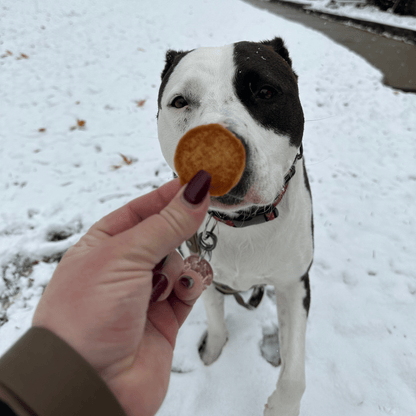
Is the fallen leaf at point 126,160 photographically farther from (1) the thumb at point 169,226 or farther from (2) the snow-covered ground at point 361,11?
(2) the snow-covered ground at point 361,11

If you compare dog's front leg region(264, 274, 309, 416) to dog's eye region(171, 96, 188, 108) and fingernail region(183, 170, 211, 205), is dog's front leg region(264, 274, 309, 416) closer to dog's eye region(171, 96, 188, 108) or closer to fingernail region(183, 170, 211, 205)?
fingernail region(183, 170, 211, 205)

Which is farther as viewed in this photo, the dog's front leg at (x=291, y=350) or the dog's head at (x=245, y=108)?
the dog's front leg at (x=291, y=350)

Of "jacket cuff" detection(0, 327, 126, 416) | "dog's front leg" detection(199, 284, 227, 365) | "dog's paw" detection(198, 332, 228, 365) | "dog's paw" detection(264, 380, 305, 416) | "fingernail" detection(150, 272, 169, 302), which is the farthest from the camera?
"dog's paw" detection(198, 332, 228, 365)

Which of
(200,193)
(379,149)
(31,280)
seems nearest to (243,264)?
(200,193)

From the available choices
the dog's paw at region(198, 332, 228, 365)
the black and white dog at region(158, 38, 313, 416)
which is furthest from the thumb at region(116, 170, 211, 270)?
the dog's paw at region(198, 332, 228, 365)

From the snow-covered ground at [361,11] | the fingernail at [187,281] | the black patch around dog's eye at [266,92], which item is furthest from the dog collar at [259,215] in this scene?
the snow-covered ground at [361,11]

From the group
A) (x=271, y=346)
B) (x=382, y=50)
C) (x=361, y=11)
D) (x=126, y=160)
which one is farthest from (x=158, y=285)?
(x=361, y=11)

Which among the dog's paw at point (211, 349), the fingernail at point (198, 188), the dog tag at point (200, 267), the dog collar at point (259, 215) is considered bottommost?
the dog's paw at point (211, 349)

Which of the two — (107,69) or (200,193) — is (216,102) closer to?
(200,193)
